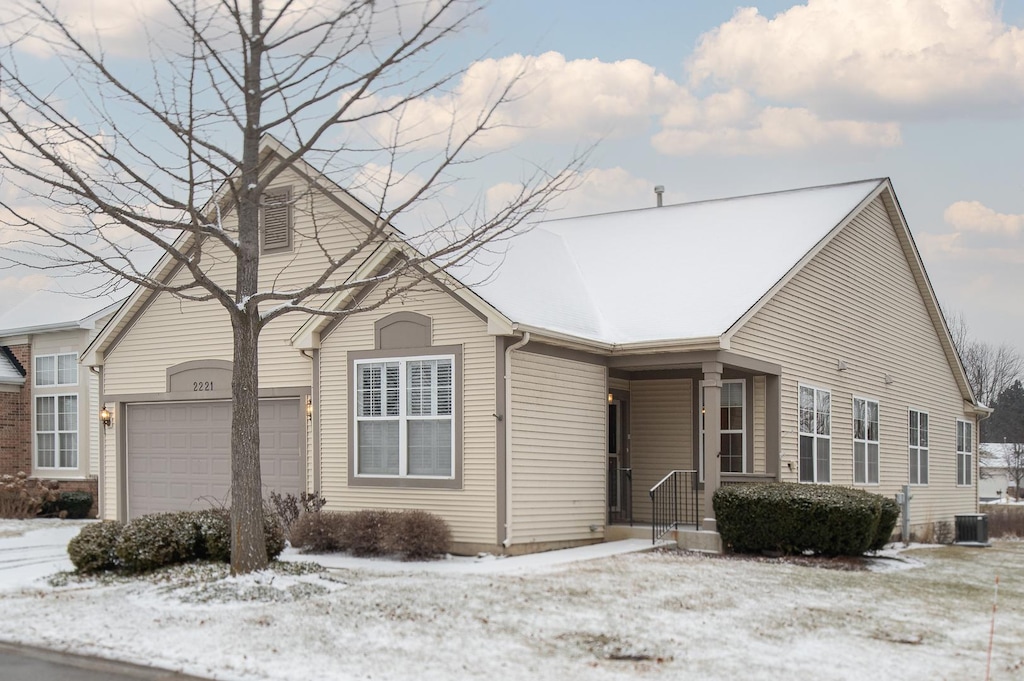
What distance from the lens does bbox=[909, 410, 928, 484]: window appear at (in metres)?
24.6

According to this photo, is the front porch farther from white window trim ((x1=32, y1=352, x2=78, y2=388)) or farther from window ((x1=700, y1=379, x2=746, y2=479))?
white window trim ((x1=32, y1=352, x2=78, y2=388))

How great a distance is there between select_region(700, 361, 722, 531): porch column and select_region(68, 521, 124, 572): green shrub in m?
8.15

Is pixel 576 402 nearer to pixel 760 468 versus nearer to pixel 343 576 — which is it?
pixel 760 468

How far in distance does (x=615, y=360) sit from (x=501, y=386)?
2836mm

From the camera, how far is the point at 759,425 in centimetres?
1817

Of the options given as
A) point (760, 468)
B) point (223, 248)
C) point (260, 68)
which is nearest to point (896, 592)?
point (760, 468)

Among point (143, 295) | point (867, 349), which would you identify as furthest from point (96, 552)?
point (867, 349)

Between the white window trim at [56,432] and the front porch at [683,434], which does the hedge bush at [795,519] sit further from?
the white window trim at [56,432]

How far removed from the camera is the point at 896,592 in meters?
12.5

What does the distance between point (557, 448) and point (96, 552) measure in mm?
6509

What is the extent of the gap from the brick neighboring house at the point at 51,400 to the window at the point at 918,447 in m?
18.4

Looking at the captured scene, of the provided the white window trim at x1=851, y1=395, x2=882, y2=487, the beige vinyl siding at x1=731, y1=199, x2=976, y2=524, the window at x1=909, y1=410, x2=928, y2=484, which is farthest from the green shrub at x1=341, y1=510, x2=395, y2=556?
the window at x1=909, y1=410, x2=928, y2=484

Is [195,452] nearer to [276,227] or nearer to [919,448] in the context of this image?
[276,227]

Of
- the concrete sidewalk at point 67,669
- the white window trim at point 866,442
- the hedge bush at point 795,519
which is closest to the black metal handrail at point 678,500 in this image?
the hedge bush at point 795,519
